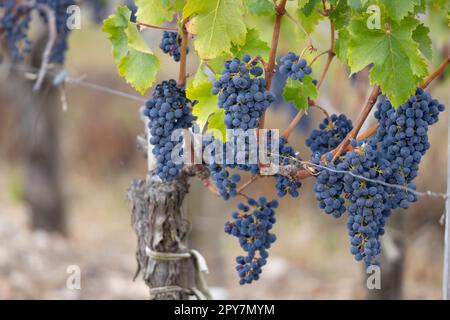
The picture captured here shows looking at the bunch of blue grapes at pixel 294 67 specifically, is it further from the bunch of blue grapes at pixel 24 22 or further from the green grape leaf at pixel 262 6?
the bunch of blue grapes at pixel 24 22

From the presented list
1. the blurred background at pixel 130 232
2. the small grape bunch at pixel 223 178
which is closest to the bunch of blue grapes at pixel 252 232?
the small grape bunch at pixel 223 178

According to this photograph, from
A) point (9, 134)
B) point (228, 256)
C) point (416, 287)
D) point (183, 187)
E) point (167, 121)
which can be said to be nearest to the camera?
point (167, 121)

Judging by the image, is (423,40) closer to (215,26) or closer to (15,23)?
(215,26)

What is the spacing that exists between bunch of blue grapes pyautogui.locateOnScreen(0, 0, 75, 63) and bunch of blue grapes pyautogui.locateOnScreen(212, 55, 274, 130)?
1.60 meters

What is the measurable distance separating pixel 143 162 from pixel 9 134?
178 cm

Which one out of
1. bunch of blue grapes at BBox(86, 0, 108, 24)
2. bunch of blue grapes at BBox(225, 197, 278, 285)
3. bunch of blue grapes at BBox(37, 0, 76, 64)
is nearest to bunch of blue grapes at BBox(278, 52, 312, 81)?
bunch of blue grapes at BBox(225, 197, 278, 285)

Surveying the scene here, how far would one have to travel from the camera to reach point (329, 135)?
5.70ft

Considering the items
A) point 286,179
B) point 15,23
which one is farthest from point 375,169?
point 15,23

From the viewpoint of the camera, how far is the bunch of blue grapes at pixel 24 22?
Answer: 2.85m

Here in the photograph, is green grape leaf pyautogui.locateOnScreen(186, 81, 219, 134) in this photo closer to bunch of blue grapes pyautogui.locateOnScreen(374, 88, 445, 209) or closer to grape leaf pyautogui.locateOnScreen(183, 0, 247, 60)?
grape leaf pyautogui.locateOnScreen(183, 0, 247, 60)

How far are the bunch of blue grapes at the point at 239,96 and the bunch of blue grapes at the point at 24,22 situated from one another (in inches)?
63.2
